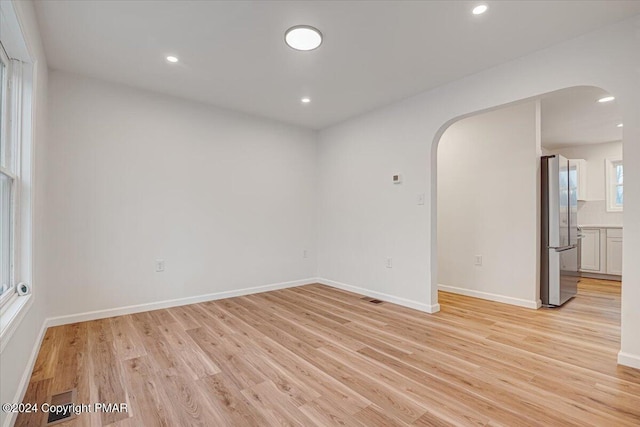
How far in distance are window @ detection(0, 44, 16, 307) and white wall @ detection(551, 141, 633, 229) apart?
838 cm

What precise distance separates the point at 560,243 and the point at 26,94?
203 inches

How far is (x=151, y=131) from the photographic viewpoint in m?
3.47

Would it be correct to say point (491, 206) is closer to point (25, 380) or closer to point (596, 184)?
point (596, 184)

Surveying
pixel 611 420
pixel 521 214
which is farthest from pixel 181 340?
pixel 521 214

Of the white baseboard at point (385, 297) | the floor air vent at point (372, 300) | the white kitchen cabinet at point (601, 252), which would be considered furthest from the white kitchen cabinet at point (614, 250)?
the floor air vent at point (372, 300)

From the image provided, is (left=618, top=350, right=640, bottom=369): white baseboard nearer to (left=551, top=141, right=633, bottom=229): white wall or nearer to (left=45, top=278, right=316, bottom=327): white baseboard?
(left=45, top=278, right=316, bottom=327): white baseboard

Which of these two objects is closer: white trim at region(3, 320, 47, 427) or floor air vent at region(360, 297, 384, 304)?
white trim at region(3, 320, 47, 427)

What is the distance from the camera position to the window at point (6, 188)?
1805 mm

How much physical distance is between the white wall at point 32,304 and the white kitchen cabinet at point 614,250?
7636mm

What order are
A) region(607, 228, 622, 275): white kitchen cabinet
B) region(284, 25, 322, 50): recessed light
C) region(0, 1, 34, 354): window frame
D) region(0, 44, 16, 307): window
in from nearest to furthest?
region(0, 44, 16, 307): window, region(0, 1, 34, 354): window frame, region(284, 25, 322, 50): recessed light, region(607, 228, 622, 275): white kitchen cabinet

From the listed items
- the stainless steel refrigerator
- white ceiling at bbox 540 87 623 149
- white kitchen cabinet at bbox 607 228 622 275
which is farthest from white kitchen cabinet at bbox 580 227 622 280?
the stainless steel refrigerator

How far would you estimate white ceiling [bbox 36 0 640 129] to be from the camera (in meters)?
2.06

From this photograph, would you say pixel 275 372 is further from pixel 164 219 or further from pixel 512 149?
pixel 512 149

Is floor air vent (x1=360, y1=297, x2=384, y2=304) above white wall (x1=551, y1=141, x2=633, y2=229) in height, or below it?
below
